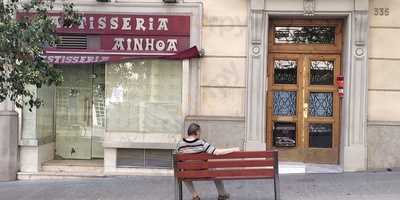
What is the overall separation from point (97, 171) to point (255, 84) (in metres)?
3.44

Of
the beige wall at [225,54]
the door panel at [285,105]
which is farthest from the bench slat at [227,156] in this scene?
the door panel at [285,105]

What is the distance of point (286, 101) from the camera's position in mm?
11555

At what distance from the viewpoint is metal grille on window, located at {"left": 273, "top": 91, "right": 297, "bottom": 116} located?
37.9 feet

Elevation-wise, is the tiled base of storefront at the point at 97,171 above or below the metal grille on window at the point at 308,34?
below

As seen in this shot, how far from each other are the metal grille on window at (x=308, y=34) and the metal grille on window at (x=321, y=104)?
3.31ft

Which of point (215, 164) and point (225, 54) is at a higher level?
point (225, 54)

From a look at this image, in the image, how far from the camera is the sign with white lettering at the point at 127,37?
36.6 feet

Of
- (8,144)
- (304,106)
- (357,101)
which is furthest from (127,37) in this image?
(357,101)

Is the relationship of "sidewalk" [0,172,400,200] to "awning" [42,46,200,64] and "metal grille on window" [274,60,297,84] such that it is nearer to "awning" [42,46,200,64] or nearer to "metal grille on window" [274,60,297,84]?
"metal grille on window" [274,60,297,84]

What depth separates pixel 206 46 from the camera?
36.6 ft

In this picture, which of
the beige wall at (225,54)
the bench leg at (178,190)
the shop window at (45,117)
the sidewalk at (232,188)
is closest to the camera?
the bench leg at (178,190)

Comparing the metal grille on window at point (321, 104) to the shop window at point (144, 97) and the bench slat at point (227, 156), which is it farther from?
the bench slat at point (227, 156)

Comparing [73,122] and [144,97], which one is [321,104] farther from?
[73,122]

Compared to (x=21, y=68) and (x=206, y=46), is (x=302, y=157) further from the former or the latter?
(x=21, y=68)
